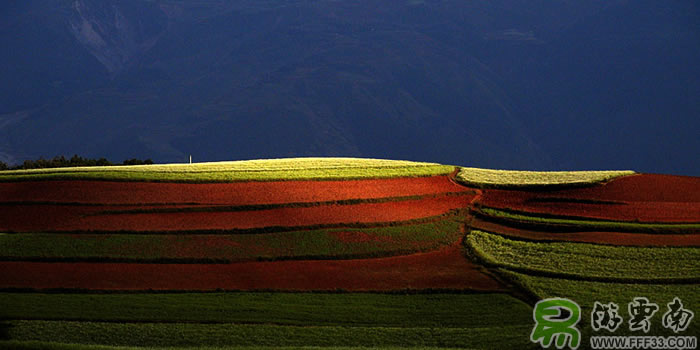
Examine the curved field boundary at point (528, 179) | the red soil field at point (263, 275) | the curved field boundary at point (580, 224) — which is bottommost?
the red soil field at point (263, 275)

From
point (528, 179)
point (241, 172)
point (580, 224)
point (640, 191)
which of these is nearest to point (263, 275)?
point (241, 172)

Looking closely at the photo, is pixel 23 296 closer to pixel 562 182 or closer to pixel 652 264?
pixel 652 264

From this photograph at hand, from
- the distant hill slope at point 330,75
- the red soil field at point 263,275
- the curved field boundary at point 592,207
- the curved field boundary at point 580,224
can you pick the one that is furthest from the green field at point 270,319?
the distant hill slope at point 330,75

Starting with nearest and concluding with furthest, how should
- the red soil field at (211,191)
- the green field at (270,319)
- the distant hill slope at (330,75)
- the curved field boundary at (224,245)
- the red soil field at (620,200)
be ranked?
the green field at (270,319) → the curved field boundary at (224,245) → the red soil field at (620,200) → the red soil field at (211,191) → the distant hill slope at (330,75)

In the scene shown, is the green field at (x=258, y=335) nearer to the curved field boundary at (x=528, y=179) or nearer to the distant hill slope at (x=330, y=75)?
the curved field boundary at (x=528, y=179)

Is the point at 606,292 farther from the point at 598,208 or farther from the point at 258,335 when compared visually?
the point at 258,335

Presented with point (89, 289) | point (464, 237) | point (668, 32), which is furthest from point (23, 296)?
point (668, 32)

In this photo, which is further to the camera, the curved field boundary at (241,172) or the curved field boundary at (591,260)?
the curved field boundary at (241,172)
